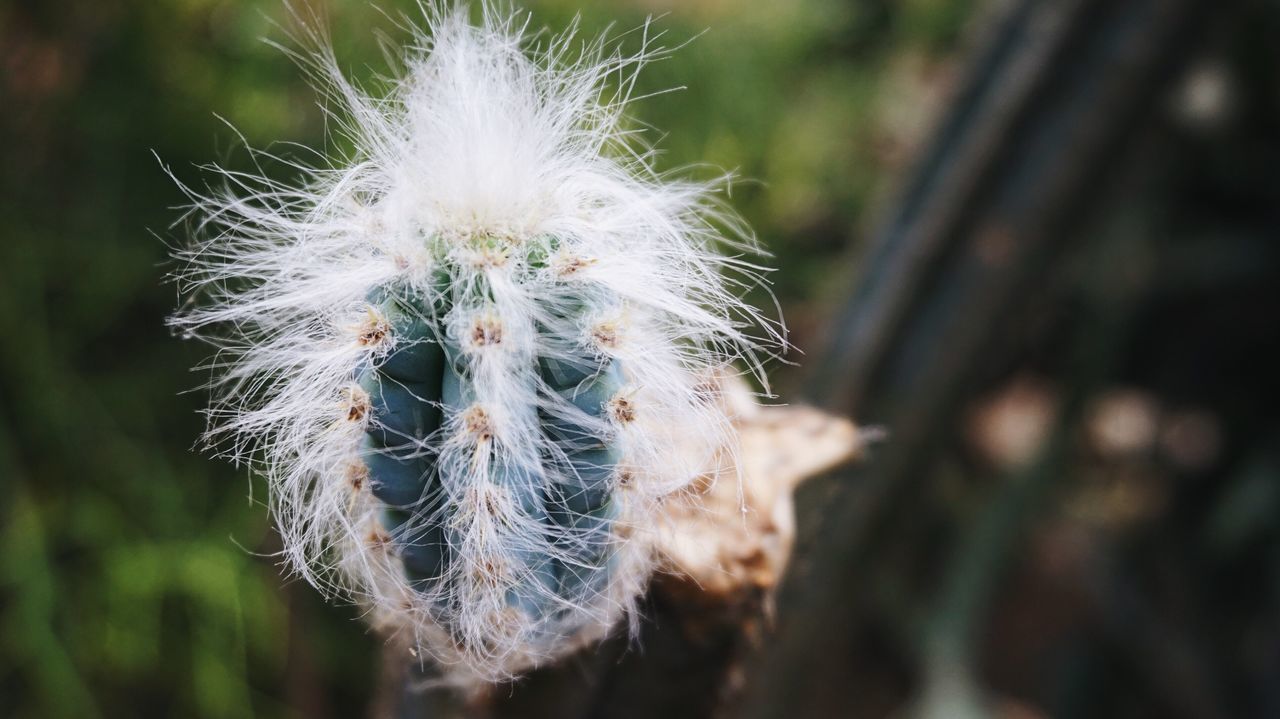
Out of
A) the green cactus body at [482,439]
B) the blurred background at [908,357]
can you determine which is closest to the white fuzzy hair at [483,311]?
the green cactus body at [482,439]

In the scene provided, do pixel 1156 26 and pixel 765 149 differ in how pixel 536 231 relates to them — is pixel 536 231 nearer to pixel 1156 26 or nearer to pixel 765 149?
pixel 1156 26

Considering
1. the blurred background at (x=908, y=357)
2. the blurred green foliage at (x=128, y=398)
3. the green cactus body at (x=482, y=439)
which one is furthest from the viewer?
the blurred green foliage at (x=128, y=398)

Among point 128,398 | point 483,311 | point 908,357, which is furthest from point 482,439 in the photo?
point 128,398

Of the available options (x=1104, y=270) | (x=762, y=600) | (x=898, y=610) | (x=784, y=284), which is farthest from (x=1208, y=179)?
(x=762, y=600)

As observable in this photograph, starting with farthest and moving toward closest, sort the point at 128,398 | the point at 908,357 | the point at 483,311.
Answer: the point at 128,398
the point at 908,357
the point at 483,311

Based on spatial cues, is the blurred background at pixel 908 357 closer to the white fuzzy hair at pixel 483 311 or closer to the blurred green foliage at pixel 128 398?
the blurred green foliage at pixel 128 398

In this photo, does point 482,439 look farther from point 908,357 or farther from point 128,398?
point 128,398
